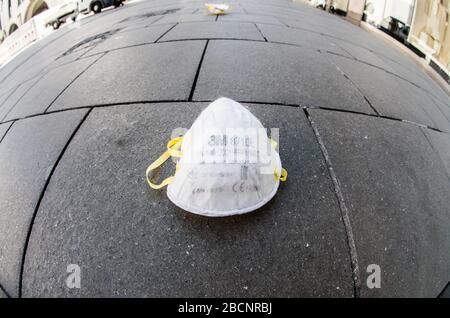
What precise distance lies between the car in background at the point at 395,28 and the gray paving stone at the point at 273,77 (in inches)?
115

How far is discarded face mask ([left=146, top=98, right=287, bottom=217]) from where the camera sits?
173 cm

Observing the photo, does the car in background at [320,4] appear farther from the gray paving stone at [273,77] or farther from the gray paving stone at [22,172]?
the gray paving stone at [22,172]

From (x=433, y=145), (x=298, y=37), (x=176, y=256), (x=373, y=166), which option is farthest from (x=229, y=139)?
(x=298, y=37)

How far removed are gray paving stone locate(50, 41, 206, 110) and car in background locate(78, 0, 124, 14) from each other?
3.69 m

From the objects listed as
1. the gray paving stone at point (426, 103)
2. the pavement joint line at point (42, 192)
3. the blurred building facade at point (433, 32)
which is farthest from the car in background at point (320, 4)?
the pavement joint line at point (42, 192)

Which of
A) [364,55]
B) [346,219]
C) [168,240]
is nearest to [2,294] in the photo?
[168,240]

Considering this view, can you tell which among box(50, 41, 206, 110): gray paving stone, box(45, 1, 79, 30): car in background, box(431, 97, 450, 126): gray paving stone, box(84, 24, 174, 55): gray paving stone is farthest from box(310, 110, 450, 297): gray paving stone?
box(45, 1, 79, 30): car in background

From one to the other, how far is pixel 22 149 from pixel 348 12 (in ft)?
26.2

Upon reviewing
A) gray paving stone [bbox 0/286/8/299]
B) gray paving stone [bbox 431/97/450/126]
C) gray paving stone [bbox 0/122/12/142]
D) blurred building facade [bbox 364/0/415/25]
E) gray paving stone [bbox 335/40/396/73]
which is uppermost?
blurred building facade [bbox 364/0/415/25]

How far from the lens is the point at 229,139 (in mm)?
1738

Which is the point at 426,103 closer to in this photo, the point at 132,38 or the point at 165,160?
the point at 165,160

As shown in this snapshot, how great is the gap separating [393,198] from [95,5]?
796 centimetres

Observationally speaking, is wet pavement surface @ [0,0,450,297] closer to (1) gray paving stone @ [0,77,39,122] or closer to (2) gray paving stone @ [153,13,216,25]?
(1) gray paving stone @ [0,77,39,122]
